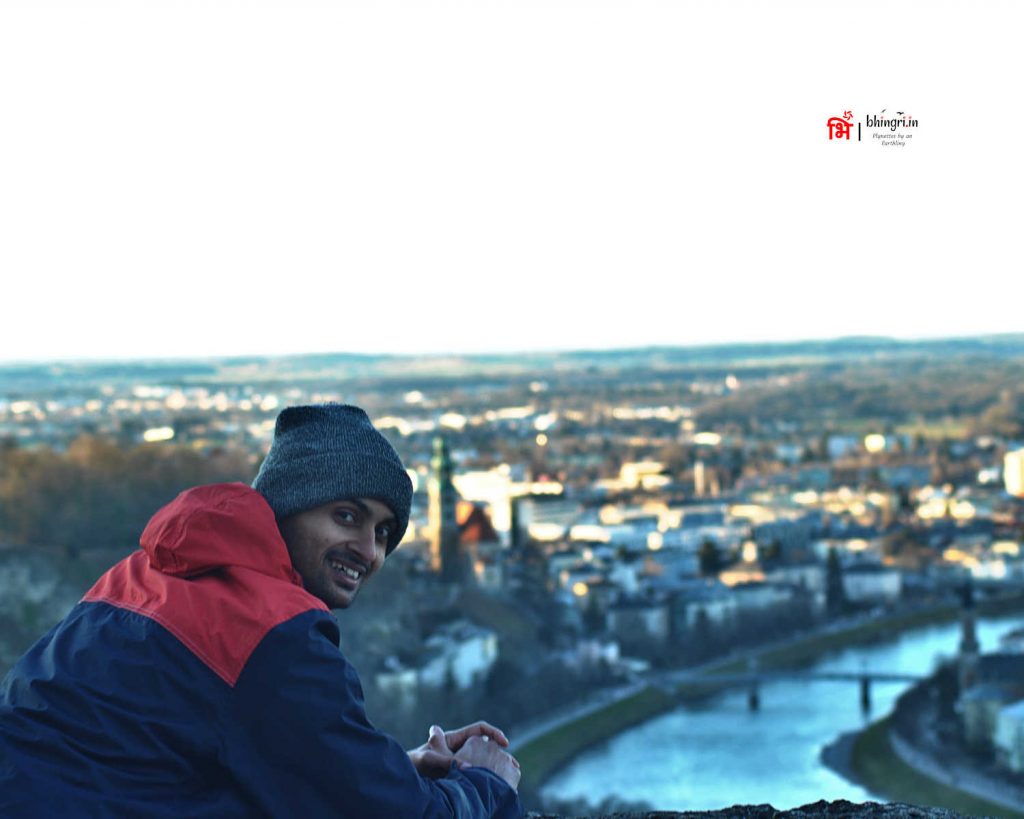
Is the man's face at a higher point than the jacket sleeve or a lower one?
higher

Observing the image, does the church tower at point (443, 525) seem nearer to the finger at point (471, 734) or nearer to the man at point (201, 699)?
the finger at point (471, 734)

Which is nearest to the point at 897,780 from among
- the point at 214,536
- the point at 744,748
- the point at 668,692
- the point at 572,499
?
the point at 744,748

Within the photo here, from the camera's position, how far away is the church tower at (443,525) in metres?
19.7

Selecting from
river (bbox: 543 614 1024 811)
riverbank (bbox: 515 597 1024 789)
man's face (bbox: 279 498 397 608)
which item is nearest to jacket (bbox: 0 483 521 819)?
man's face (bbox: 279 498 397 608)

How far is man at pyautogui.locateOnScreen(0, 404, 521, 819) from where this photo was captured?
872 mm

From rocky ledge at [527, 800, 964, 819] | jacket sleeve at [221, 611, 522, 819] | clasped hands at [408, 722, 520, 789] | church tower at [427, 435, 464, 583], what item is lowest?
church tower at [427, 435, 464, 583]

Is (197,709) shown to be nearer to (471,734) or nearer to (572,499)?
(471,734)

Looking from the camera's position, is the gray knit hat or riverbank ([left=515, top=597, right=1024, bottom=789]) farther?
riverbank ([left=515, top=597, right=1024, bottom=789])

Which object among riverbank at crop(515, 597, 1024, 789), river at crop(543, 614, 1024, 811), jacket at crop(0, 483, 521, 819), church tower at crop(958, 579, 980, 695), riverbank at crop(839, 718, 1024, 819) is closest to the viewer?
jacket at crop(0, 483, 521, 819)

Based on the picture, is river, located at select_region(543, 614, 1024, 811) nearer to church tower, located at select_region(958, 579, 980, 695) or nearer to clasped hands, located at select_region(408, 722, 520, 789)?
church tower, located at select_region(958, 579, 980, 695)

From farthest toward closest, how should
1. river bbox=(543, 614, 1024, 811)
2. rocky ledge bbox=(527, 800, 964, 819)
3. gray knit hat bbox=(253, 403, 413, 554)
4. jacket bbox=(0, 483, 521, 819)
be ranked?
1. river bbox=(543, 614, 1024, 811)
2. rocky ledge bbox=(527, 800, 964, 819)
3. gray knit hat bbox=(253, 403, 413, 554)
4. jacket bbox=(0, 483, 521, 819)

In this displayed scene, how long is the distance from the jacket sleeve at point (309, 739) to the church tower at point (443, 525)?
61.1 feet

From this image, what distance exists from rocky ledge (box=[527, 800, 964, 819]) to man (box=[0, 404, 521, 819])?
34 centimetres

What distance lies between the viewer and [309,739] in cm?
88
